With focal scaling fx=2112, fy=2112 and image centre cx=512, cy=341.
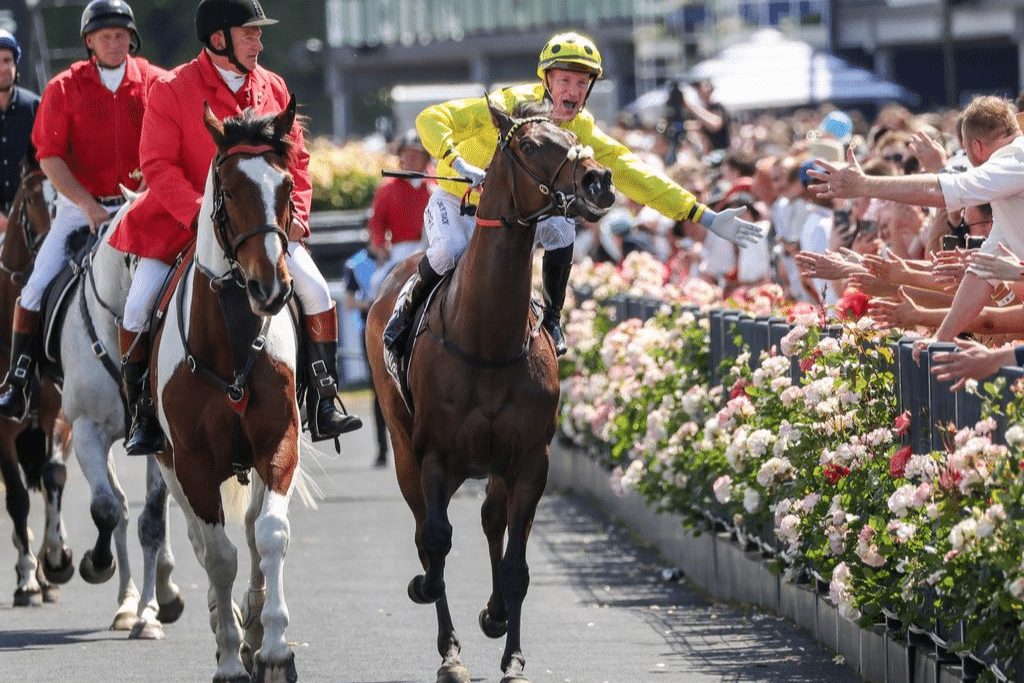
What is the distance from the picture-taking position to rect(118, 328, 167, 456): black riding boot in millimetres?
9469

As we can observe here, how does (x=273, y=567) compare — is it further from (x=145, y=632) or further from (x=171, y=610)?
(x=171, y=610)

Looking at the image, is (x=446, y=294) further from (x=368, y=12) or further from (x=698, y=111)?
(x=368, y=12)

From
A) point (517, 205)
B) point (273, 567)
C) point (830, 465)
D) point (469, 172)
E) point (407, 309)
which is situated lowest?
point (273, 567)

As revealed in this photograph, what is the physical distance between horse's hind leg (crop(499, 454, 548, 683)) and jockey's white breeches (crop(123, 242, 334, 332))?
1194mm

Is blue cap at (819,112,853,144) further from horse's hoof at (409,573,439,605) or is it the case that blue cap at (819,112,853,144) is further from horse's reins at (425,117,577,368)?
horse's hoof at (409,573,439,605)

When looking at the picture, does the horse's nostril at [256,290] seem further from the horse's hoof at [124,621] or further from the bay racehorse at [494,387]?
the horse's hoof at [124,621]

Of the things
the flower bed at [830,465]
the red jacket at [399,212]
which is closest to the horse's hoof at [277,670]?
the flower bed at [830,465]

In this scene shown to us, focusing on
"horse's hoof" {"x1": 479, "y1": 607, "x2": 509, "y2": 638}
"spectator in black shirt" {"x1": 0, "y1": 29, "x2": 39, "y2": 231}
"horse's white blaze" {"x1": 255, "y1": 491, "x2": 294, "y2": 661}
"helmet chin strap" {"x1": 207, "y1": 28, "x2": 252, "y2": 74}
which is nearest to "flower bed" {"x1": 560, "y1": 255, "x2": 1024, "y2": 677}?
"horse's hoof" {"x1": 479, "y1": 607, "x2": 509, "y2": 638}

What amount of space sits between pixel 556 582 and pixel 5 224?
4.21 metres

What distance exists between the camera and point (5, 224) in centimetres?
1341

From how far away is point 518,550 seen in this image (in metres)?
8.91

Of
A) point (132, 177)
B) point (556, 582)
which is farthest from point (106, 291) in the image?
point (556, 582)

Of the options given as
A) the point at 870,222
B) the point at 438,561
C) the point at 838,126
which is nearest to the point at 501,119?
the point at 438,561

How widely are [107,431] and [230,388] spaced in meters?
2.30
